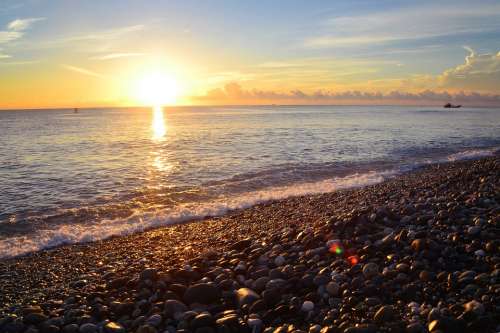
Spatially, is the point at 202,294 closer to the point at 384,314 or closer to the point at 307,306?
the point at 307,306

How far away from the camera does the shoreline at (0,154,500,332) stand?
5.44 m

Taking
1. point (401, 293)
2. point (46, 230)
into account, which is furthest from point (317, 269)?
point (46, 230)

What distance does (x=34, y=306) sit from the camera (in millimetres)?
6793

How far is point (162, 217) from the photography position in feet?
46.6

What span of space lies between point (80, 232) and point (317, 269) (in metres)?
9.31

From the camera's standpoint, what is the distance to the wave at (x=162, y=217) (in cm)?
1172

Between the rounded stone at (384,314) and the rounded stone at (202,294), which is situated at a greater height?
the rounded stone at (384,314)

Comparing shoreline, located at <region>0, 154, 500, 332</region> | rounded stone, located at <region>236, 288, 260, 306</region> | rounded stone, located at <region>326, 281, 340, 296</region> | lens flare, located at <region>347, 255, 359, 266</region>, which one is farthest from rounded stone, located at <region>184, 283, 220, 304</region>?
lens flare, located at <region>347, 255, 359, 266</region>

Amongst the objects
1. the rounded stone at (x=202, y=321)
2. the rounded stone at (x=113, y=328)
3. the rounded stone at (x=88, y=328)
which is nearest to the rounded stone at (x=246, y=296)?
the rounded stone at (x=202, y=321)

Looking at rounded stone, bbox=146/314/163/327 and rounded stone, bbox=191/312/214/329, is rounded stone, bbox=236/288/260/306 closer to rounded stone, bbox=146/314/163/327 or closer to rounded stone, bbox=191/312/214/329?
rounded stone, bbox=191/312/214/329

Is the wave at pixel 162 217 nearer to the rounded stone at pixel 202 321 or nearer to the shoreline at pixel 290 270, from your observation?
the shoreline at pixel 290 270

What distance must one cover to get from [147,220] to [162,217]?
59 cm

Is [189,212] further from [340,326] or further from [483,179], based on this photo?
[483,179]

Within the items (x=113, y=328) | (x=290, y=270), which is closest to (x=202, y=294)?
(x=113, y=328)
